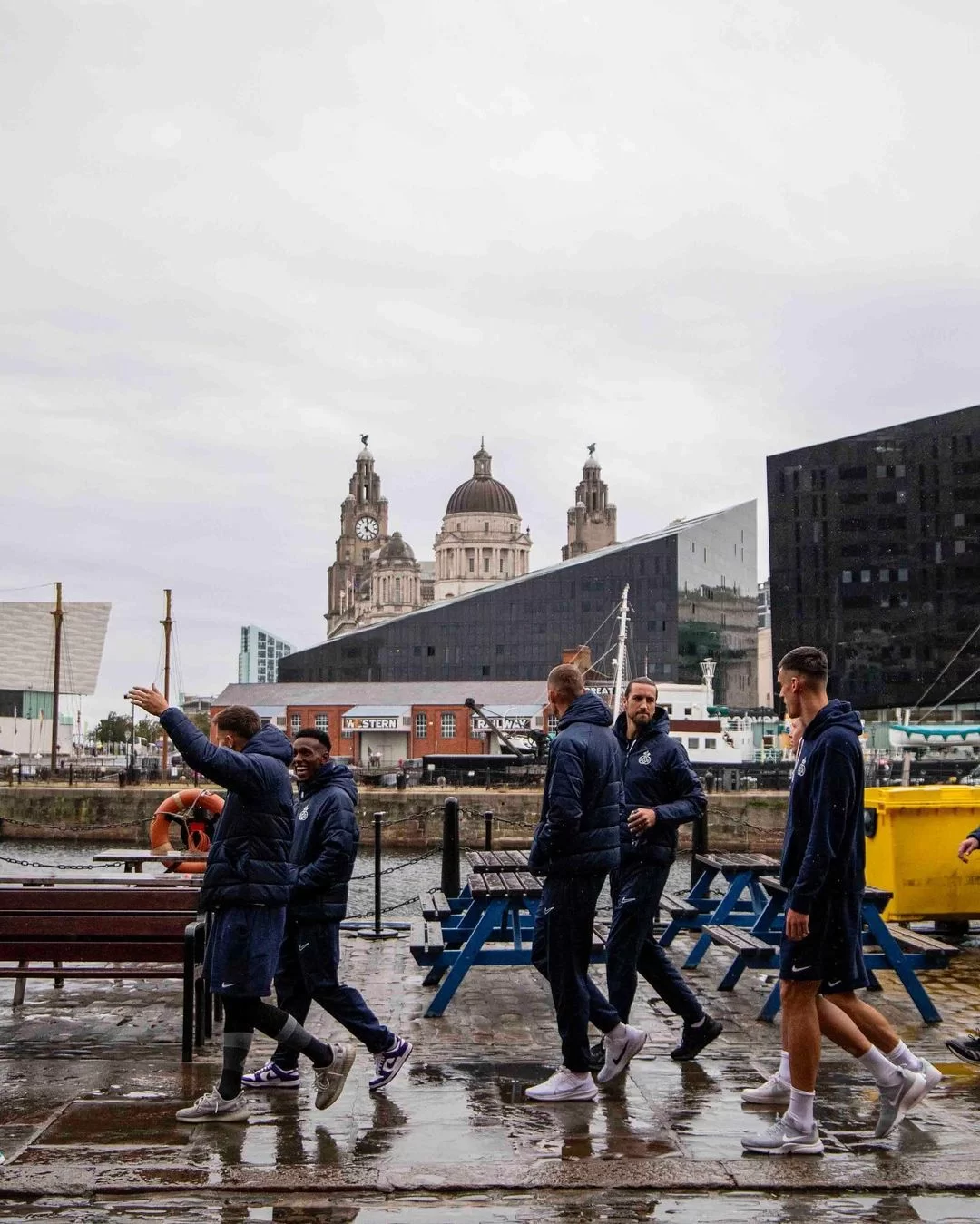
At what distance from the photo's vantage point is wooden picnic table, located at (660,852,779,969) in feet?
29.4

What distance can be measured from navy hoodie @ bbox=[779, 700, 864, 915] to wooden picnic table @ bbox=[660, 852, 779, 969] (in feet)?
9.69

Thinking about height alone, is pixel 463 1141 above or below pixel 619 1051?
below

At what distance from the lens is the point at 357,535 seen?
7515 inches

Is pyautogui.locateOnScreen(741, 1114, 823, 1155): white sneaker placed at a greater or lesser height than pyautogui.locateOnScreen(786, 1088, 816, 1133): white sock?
lesser

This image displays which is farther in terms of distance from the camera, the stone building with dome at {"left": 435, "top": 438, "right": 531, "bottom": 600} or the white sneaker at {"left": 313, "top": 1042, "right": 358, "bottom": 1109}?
the stone building with dome at {"left": 435, "top": 438, "right": 531, "bottom": 600}

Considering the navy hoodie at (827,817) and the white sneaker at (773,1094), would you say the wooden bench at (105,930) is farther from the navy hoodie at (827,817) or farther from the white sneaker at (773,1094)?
the navy hoodie at (827,817)

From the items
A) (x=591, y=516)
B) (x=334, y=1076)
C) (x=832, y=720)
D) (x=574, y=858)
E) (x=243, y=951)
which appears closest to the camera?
(x=832, y=720)

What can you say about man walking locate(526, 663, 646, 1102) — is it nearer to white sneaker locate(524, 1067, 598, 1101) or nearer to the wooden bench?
white sneaker locate(524, 1067, 598, 1101)

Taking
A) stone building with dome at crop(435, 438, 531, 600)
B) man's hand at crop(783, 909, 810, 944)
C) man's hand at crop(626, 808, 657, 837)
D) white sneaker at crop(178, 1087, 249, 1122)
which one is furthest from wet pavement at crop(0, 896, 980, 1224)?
stone building with dome at crop(435, 438, 531, 600)

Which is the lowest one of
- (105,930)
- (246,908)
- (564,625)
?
(105,930)

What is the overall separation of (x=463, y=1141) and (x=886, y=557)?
6029 centimetres

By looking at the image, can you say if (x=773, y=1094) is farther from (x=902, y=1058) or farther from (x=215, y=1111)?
(x=215, y=1111)

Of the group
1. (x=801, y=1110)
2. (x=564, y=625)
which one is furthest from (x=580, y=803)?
(x=564, y=625)

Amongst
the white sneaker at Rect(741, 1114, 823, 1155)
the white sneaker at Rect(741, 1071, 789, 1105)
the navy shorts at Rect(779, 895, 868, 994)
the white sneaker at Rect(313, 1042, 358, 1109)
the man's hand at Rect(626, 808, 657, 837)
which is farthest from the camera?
the man's hand at Rect(626, 808, 657, 837)
